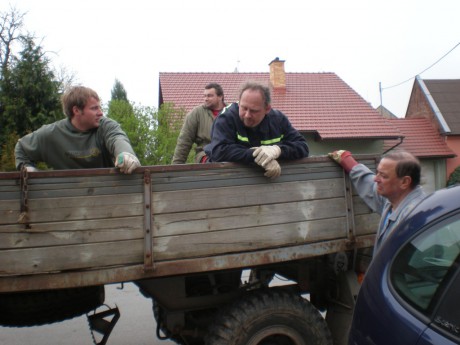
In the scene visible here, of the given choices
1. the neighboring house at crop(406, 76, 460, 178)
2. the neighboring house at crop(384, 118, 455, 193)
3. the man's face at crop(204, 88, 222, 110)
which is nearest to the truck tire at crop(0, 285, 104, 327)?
the man's face at crop(204, 88, 222, 110)

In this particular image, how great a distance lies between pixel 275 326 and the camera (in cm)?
288

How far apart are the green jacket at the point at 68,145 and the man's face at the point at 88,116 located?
0.13 feet

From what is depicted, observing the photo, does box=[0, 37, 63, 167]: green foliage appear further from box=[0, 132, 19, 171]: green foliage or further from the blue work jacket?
the blue work jacket

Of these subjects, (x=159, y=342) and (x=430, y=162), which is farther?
(x=430, y=162)

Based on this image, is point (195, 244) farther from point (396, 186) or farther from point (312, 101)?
point (312, 101)

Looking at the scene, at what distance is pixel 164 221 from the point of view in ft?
8.52

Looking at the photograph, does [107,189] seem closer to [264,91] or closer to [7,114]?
[264,91]

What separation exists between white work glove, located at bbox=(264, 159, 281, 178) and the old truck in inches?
2.8

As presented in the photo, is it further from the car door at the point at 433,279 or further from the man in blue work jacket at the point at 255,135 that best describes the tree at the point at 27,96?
the car door at the point at 433,279

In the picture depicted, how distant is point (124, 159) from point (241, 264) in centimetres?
97

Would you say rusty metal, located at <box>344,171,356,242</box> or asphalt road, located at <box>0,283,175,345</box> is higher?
rusty metal, located at <box>344,171,356,242</box>

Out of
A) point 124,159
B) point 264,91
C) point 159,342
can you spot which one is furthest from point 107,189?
point 159,342

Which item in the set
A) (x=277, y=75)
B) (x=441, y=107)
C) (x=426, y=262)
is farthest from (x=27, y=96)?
(x=441, y=107)

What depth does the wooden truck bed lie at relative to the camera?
2.36 meters
